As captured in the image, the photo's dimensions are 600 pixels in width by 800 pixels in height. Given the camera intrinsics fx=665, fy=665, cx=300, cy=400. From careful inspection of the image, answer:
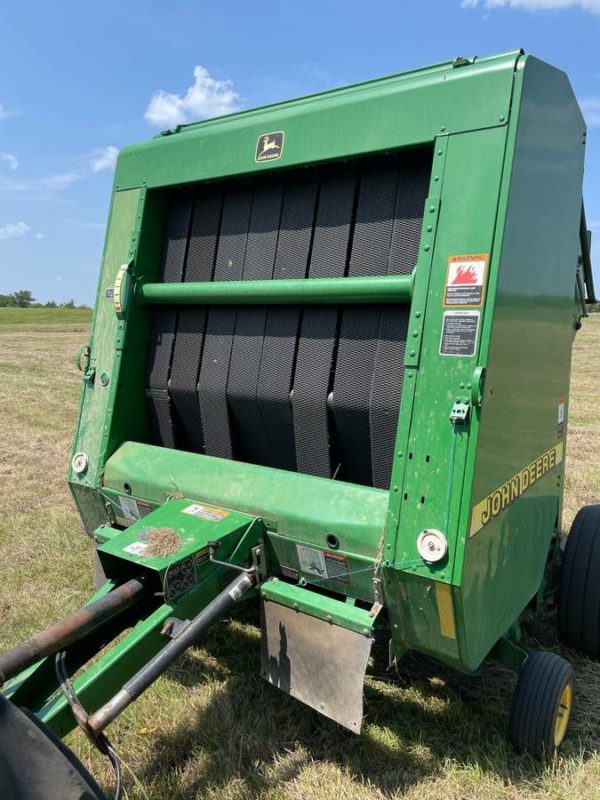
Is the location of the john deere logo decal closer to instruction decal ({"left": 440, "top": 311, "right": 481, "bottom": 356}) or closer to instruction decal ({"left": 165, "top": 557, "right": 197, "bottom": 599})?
instruction decal ({"left": 440, "top": 311, "right": 481, "bottom": 356})

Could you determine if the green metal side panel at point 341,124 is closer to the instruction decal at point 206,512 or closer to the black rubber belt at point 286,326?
the black rubber belt at point 286,326

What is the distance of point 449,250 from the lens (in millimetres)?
2223

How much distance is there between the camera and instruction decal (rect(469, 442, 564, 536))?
2215 millimetres

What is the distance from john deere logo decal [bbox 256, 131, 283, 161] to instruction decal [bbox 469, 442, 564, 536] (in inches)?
61.7

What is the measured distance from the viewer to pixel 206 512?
2.62 metres

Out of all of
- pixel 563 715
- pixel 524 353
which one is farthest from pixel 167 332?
pixel 563 715

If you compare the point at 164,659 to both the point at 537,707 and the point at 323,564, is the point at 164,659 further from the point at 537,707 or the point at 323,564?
the point at 537,707

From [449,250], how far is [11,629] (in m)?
2.86

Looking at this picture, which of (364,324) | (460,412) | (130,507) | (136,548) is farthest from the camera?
(130,507)

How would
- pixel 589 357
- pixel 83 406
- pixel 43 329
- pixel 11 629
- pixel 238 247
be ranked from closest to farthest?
pixel 238 247, pixel 83 406, pixel 11 629, pixel 589 357, pixel 43 329

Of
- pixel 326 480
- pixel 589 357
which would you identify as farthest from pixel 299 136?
pixel 589 357

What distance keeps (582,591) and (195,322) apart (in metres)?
2.28

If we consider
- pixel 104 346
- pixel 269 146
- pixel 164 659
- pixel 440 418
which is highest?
pixel 269 146

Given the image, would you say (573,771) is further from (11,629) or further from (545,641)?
(11,629)
